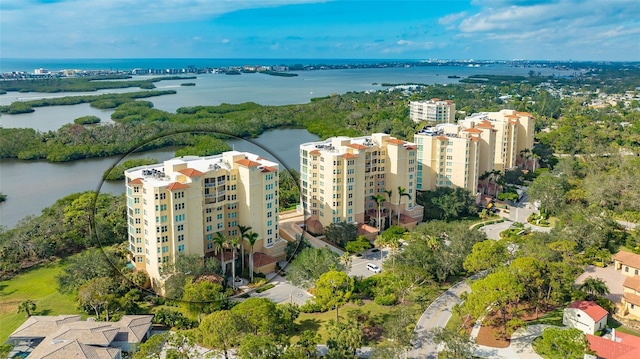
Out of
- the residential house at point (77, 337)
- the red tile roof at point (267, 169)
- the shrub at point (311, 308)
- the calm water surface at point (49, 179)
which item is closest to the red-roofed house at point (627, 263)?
the shrub at point (311, 308)

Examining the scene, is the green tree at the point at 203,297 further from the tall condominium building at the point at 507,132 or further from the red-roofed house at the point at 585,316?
the tall condominium building at the point at 507,132

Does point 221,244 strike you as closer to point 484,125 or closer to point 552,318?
point 552,318

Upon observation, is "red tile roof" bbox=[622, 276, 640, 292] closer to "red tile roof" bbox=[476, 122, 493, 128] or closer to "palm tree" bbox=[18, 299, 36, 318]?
"red tile roof" bbox=[476, 122, 493, 128]

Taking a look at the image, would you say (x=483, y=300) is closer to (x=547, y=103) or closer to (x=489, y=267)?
(x=489, y=267)

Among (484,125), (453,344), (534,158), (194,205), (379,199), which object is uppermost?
(484,125)

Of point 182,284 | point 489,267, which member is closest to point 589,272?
point 489,267

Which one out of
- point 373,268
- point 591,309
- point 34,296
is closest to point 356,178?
point 373,268
